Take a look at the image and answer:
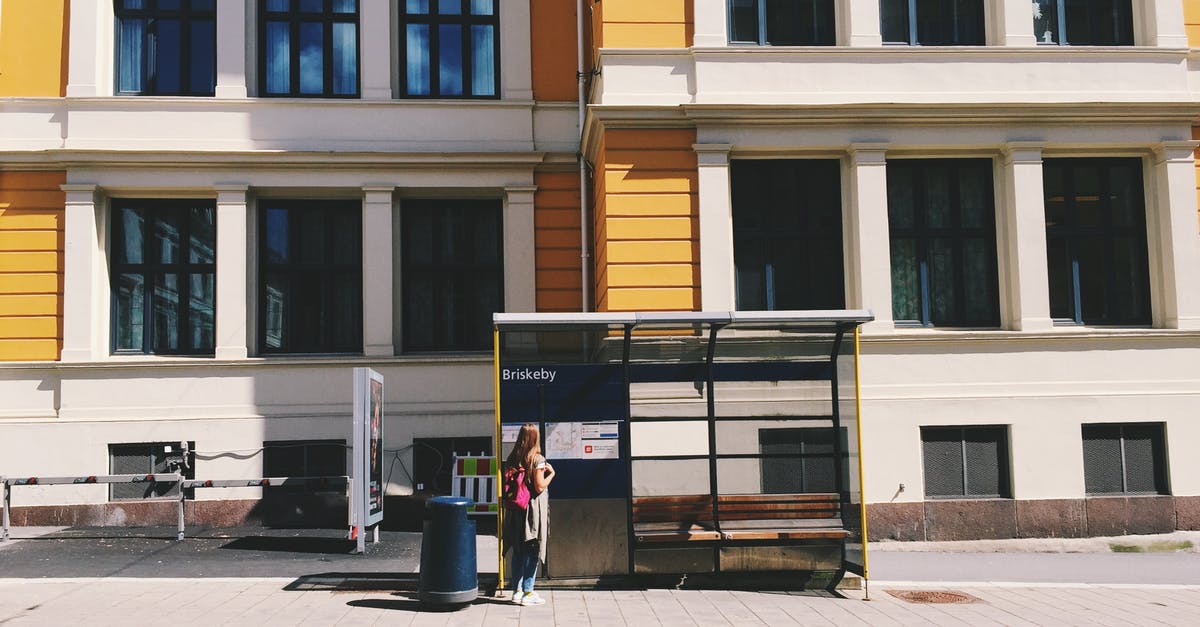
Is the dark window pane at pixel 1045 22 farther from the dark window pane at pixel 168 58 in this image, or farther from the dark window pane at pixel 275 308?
the dark window pane at pixel 168 58

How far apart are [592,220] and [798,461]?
19.3 ft

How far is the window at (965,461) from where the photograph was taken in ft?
49.3

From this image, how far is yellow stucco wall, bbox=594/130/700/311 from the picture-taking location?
14.8 meters

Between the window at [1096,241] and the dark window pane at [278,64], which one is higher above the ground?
the dark window pane at [278,64]

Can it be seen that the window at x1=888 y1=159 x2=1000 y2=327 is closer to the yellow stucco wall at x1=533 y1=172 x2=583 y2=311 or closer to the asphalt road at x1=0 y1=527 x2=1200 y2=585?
the asphalt road at x1=0 y1=527 x2=1200 y2=585

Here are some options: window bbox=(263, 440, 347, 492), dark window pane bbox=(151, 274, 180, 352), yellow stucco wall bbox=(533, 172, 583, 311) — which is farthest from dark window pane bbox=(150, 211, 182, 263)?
yellow stucco wall bbox=(533, 172, 583, 311)

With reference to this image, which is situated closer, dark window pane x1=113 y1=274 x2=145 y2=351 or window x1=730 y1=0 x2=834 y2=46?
window x1=730 y1=0 x2=834 y2=46

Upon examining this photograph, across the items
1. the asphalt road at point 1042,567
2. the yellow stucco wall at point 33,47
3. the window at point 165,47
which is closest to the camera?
the asphalt road at point 1042,567

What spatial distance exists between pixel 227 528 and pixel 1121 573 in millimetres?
12422

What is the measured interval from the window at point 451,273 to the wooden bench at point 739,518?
21.8 feet

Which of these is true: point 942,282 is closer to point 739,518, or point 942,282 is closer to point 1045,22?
point 1045,22

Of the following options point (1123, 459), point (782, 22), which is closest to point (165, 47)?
point (782, 22)

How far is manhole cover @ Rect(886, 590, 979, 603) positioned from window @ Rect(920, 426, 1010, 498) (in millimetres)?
3725

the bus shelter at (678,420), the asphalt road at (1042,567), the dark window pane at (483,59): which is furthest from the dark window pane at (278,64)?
the asphalt road at (1042,567)
